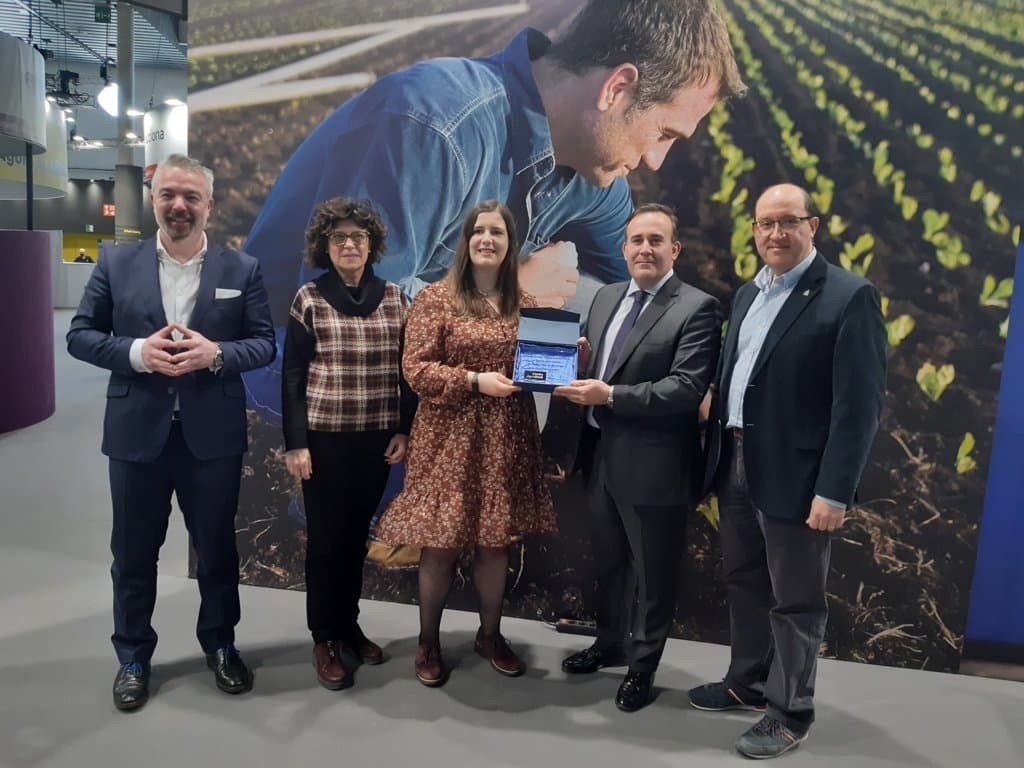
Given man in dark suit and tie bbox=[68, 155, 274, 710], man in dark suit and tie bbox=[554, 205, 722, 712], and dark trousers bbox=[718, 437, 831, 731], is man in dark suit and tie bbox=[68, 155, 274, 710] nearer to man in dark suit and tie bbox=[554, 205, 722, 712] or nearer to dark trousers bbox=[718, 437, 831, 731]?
man in dark suit and tie bbox=[554, 205, 722, 712]

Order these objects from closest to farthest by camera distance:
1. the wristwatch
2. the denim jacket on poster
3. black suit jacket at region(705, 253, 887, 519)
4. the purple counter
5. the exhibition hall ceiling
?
1. black suit jacket at region(705, 253, 887, 519)
2. the wristwatch
3. the denim jacket on poster
4. the purple counter
5. the exhibition hall ceiling

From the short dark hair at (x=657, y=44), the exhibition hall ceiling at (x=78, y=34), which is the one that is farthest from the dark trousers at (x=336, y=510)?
the exhibition hall ceiling at (x=78, y=34)

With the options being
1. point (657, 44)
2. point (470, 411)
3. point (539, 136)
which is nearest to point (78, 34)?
point (539, 136)

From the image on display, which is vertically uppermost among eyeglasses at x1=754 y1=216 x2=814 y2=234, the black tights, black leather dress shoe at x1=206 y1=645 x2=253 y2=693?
eyeglasses at x1=754 y1=216 x2=814 y2=234

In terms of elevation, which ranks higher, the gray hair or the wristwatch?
the gray hair

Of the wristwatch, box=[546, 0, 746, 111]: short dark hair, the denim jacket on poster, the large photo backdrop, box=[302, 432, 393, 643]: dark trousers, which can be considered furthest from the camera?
the denim jacket on poster

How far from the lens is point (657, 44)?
3051 mm

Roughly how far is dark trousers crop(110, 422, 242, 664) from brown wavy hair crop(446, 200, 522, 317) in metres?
0.97

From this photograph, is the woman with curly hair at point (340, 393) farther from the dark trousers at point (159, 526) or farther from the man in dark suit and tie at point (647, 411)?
the man in dark suit and tie at point (647, 411)

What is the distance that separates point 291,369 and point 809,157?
6.96 ft

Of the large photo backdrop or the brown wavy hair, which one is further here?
the large photo backdrop

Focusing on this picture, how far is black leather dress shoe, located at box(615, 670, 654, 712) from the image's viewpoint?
268cm

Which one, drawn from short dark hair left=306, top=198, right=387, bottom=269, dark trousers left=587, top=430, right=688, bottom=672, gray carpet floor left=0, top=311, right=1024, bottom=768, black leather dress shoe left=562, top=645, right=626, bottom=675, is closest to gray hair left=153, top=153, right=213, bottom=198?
short dark hair left=306, top=198, right=387, bottom=269

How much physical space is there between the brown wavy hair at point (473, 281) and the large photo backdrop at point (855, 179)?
775mm
